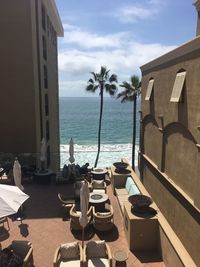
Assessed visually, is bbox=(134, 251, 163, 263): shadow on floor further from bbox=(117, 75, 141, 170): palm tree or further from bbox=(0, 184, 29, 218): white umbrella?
bbox=(117, 75, 141, 170): palm tree

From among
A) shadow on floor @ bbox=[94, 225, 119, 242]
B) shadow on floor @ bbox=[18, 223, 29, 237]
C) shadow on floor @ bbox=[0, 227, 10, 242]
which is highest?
shadow on floor @ bbox=[0, 227, 10, 242]

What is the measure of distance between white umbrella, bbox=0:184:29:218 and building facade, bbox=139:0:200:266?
657 cm

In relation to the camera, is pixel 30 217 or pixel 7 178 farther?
pixel 7 178

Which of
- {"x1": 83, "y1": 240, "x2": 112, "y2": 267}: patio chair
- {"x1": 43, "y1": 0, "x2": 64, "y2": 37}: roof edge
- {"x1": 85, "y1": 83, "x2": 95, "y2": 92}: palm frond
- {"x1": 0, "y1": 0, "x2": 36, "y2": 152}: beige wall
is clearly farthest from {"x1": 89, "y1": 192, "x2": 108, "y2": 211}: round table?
{"x1": 85, "y1": 83, "x2": 95, "y2": 92}: palm frond

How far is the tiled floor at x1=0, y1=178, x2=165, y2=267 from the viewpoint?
10.7m

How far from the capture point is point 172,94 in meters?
12.9

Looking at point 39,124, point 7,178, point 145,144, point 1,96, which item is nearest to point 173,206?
point 145,144

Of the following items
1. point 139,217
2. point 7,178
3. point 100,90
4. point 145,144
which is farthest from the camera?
point 100,90

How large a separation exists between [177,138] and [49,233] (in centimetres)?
739

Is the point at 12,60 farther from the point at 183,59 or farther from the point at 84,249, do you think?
the point at 84,249

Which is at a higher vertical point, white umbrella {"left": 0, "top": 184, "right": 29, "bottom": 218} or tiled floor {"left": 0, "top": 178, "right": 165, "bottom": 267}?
white umbrella {"left": 0, "top": 184, "right": 29, "bottom": 218}

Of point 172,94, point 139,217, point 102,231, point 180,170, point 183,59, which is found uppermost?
point 183,59

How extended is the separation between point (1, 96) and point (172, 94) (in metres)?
14.9

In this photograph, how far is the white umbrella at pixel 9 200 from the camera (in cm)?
847
